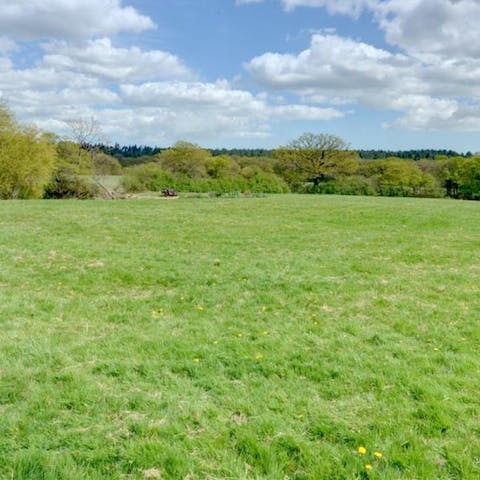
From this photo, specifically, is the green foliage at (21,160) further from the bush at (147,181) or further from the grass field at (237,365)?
the grass field at (237,365)

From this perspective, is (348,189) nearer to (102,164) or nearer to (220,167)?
(102,164)

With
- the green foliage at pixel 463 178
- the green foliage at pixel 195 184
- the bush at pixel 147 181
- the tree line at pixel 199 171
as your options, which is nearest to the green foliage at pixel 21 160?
the tree line at pixel 199 171

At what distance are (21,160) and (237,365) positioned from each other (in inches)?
1175

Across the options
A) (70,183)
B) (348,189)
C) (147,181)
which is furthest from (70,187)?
(348,189)

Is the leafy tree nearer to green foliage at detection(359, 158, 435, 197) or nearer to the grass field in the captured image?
green foliage at detection(359, 158, 435, 197)

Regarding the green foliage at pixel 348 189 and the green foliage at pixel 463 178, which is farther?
the green foliage at pixel 463 178

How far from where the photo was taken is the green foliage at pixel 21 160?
3030 cm

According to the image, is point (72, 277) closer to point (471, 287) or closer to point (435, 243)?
point (471, 287)

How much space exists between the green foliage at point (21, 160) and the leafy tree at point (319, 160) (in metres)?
31.9

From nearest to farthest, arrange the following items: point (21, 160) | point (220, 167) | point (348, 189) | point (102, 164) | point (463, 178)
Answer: point (21, 160)
point (348, 189)
point (102, 164)
point (463, 178)
point (220, 167)

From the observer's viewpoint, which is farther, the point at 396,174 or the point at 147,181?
the point at 396,174

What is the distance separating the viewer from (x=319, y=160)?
187 ft

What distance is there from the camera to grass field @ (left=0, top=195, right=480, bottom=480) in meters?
3.34

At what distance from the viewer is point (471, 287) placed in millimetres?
8141
